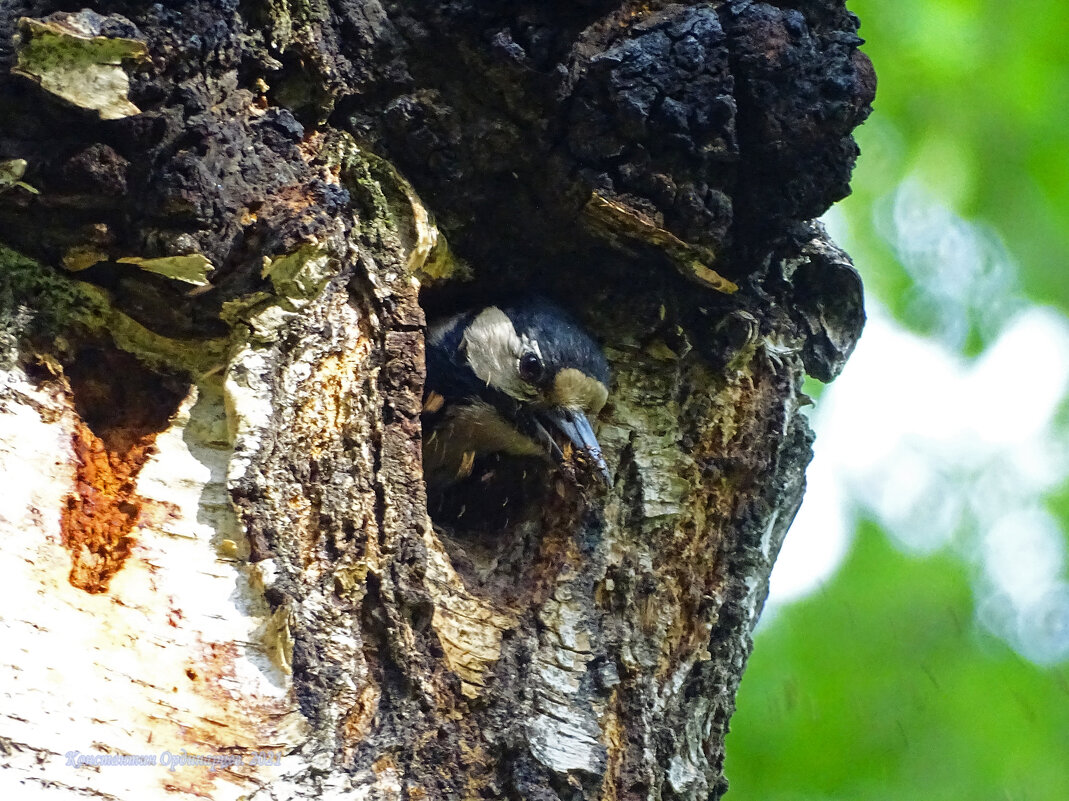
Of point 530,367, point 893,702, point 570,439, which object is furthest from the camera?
point 893,702

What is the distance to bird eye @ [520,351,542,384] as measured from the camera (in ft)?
10.9

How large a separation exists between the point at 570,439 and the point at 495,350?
638mm

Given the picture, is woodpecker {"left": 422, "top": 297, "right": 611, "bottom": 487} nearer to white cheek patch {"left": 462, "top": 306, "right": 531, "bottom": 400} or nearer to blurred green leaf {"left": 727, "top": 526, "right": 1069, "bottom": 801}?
white cheek patch {"left": 462, "top": 306, "right": 531, "bottom": 400}

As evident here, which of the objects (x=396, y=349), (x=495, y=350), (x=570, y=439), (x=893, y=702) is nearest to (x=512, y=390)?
(x=495, y=350)

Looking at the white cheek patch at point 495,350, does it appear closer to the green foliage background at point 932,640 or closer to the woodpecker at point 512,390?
the woodpecker at point 512,390

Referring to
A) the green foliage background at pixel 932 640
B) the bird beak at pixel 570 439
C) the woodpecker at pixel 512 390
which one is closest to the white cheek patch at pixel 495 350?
the woodpecker at pixel 512 390

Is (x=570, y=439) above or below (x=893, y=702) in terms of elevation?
above

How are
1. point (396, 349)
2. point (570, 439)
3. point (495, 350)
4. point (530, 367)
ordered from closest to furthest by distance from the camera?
point (396, 349) < point (570, 439) < point (530, 367) < point (495, 350)

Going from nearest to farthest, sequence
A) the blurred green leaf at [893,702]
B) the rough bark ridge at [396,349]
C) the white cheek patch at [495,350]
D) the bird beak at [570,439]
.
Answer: the rough bark ridge at [396,349] → the bird beak at [570,439] → the white cheek patch at [495,350] → the blurred green leaf at [893,702]

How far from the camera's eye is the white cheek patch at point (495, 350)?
11.2 feet

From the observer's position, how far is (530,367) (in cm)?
340

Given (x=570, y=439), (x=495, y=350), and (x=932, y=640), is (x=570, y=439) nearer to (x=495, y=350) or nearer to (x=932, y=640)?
(x=495, y=350)

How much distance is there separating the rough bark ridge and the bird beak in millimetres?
85

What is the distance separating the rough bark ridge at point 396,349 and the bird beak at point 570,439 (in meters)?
0.08
